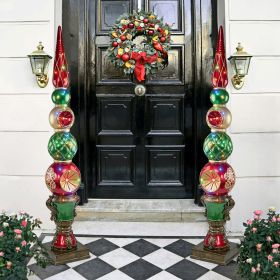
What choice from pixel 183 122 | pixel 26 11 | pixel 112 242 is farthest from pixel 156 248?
pixel 26 11

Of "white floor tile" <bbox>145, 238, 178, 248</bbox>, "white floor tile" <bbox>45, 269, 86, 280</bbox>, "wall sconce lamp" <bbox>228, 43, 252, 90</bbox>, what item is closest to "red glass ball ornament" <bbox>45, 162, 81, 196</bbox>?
"white floor tile" <bbox>45, 269, 86, 280</bbox>

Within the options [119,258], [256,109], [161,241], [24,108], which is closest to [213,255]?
[161,241]

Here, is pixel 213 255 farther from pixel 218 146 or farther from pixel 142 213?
pixel 142 213

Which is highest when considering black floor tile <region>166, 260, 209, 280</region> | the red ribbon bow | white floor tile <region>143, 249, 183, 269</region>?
the red ribbon bow

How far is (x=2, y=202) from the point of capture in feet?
11.4

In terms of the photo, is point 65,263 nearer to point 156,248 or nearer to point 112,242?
point 112,242

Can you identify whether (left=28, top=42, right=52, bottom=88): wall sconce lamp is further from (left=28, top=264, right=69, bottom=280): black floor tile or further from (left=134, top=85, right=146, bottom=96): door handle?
(left=28, top=264, right=69, bottom=280): black floor tile

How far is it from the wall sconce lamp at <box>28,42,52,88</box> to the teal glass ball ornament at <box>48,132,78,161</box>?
0.84 m

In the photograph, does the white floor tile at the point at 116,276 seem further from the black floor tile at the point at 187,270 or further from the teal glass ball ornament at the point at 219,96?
the teal glass ball ornament at the point at 219,96

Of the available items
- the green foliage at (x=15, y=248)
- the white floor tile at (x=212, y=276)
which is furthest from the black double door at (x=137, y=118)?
the green foliage at (x=15, y=248)

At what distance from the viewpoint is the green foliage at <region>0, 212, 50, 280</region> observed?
2.03m

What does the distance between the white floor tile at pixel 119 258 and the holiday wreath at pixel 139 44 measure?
1.49 meters

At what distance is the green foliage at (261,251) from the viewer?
1997 mm

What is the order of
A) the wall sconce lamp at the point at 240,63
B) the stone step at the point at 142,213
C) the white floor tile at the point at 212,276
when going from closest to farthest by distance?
1. the white floor tile at the point at 212,276
2. the wall sconce lamp at the point at 240,63
3. the stone step at the point at 142,213
